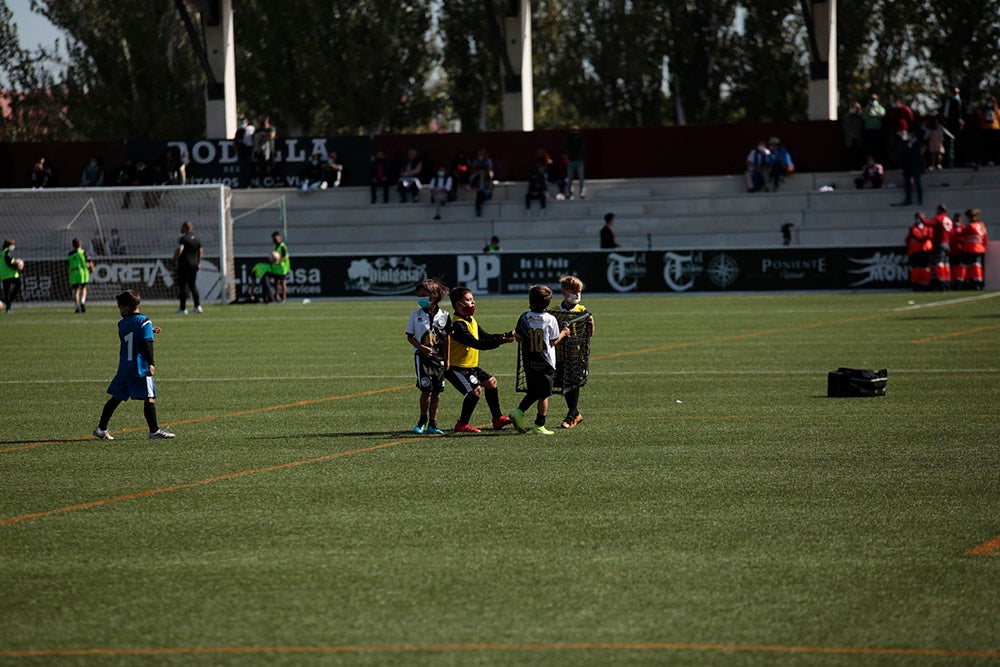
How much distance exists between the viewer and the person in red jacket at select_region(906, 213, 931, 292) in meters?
35.7

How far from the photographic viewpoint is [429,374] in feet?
41.3

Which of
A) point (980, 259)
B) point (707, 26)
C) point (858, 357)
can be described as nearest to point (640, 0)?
point (707, 26)

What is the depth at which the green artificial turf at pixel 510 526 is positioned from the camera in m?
6.47

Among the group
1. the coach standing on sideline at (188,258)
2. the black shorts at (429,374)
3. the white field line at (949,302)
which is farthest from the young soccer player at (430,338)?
the coach standing on sideline at (188,258)

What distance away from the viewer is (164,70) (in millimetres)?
64875

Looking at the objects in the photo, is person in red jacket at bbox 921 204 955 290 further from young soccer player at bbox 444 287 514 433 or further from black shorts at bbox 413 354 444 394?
black shorts at bbox 413 354 444 394

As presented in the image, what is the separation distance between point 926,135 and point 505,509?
37.5 meters

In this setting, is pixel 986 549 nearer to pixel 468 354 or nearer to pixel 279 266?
pixel 468 354

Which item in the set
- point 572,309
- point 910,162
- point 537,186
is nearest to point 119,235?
point 537,186

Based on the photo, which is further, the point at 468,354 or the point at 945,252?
the point at 945,252

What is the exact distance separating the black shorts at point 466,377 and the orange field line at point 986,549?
553 centimetres

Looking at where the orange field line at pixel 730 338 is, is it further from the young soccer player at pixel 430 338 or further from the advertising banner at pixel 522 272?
the advertising banner at pixel 522 272

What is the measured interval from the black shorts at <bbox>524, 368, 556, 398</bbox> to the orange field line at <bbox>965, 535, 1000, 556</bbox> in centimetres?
509

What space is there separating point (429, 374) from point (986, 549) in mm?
5791
